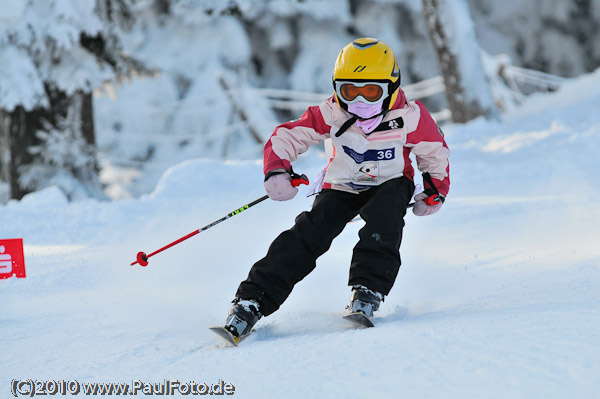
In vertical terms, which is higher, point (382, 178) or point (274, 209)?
point (382, 178)

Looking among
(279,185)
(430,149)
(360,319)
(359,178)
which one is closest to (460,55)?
(430,149)

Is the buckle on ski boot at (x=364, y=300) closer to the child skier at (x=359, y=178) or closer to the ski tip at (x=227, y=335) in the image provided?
the child skier at (x=359, y=178)

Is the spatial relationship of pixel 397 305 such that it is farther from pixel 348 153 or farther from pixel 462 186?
pixel 462 186

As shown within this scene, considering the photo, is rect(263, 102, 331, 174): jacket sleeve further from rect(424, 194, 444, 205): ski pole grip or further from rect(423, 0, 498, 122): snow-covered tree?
rect(423, 0, 498, 122): snow-covered tree

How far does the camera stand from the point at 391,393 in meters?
1.59

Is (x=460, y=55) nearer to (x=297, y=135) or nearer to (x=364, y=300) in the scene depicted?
(x=297, y=135)

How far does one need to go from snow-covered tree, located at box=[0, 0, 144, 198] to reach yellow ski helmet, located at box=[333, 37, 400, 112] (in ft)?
16.0

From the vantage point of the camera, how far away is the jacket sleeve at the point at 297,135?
2.74 metres

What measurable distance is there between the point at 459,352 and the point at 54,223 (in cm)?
373

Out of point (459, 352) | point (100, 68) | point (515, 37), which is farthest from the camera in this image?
point (515, 37)

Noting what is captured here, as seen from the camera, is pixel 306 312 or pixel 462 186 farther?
pixel 462 186

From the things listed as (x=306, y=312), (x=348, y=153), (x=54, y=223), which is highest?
(x=348, y=153)

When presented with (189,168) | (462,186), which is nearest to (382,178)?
(462,186)

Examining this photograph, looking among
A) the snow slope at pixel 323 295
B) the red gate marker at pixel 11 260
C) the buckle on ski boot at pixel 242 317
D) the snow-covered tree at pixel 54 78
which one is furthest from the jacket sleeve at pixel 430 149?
the snow-covered tree at pixel 54 78
